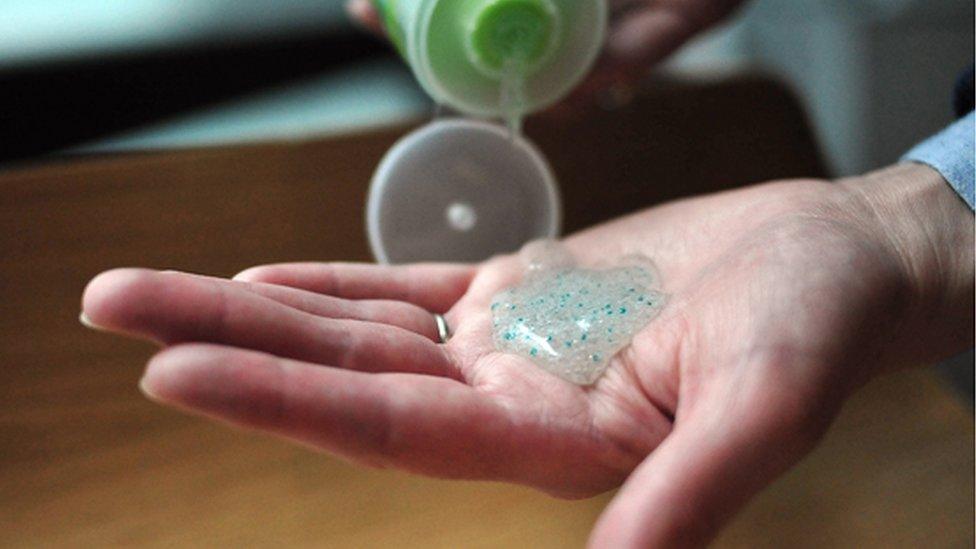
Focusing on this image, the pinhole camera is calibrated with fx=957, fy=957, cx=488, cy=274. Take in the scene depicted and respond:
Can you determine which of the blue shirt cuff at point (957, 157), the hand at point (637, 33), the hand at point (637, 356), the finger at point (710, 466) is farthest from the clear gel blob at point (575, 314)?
the hand at point (637, 33)

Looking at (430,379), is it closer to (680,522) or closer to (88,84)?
(680,522)

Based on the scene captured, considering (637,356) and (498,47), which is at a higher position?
(498,47)

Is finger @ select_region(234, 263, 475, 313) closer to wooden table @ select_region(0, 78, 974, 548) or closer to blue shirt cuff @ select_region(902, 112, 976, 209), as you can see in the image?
wooden table @ select_region(0, 78, 974, 548)

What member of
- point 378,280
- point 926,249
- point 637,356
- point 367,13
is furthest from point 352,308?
point 367,13

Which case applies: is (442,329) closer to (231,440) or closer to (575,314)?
(575,314)

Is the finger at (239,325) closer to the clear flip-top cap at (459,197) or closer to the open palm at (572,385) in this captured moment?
the open palm at (572,385)

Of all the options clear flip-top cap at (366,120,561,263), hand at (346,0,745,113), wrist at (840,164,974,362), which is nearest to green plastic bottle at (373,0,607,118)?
clear flip-top cap at (366,120,561,263)

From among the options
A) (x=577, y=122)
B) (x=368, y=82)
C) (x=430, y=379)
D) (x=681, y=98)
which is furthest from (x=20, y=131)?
(x=430, y=379)
